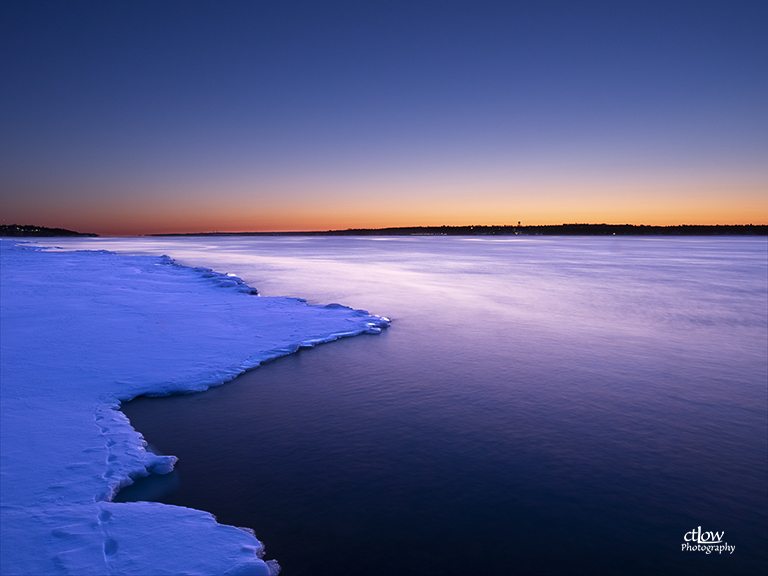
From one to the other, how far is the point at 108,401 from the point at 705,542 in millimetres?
7740

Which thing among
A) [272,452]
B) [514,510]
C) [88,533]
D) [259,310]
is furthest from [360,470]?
[259,310]

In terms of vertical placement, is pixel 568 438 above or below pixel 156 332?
below

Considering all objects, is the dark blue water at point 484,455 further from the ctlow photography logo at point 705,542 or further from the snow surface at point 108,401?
the snow surface at point 108,401

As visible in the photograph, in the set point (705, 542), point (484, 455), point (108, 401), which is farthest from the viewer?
point (108, 401)

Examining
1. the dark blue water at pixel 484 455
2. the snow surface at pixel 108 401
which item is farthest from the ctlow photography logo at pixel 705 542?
the snow surface at pixel 108 401

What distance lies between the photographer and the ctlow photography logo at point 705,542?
390 centimetres

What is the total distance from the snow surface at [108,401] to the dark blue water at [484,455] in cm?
41

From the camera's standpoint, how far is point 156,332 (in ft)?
32.7

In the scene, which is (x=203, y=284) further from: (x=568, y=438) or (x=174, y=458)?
(x=568, y=438)

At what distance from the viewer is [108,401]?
634cm

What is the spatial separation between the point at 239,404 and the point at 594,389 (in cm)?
622

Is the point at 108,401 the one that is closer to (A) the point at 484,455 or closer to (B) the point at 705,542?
(A) the point at 484,455

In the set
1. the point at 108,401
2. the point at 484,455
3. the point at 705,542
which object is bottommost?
the point at 705,542

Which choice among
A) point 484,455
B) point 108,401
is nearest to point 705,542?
point 484,455
